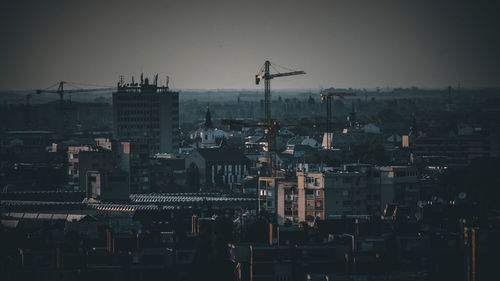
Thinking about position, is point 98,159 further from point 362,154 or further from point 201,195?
point 362,154

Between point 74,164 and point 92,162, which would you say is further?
point 74,164

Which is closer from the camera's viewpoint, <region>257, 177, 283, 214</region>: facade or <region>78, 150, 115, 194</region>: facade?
<region>257, 177, 283, 214</region>: facade

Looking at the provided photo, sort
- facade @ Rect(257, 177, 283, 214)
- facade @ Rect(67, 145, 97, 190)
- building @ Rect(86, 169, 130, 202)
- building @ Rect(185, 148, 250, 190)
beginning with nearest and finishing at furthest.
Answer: facade @ Rect(257, 177, 283, 214) → building @ Rect(86, 169, 130, 202) → facade @ Rect(67, 145, 97, 190) → building @ Rect(185, 148, 250, 190)

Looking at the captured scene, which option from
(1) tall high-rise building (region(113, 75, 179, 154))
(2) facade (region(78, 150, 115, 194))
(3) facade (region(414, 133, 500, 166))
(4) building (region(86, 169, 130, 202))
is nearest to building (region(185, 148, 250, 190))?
(2) facade (region(78, 150, 115, 194))

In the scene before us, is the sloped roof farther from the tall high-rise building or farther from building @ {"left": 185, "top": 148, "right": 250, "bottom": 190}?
the tall high-rise building

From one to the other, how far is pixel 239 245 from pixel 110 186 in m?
26.9

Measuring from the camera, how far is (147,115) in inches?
4729

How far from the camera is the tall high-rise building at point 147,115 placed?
120 meters

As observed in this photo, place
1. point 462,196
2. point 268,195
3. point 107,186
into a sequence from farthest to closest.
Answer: point 107,186 → point 268,195 → point 462,196

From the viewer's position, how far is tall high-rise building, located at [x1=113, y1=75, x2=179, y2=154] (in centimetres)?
11962

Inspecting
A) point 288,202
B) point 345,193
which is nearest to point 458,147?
point 288,202

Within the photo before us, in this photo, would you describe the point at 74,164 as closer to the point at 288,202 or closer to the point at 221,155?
the point at 221,155

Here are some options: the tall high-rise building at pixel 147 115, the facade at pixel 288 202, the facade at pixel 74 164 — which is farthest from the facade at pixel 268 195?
the tall high-rise building at pixel 147 115

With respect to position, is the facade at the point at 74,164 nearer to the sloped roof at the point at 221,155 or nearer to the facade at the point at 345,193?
the sloped roof at the point at 221,155
